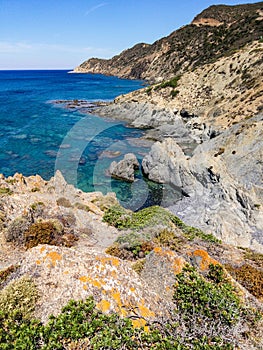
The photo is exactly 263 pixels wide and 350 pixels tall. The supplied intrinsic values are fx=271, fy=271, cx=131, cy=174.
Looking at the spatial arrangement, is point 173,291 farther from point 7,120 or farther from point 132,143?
point 7,120

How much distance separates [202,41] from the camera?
11456cm

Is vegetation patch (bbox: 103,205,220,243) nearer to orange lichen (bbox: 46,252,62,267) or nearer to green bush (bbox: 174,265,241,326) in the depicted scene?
green bush (bbox: 174,265,241,326)

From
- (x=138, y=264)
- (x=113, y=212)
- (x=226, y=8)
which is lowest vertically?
(x=113, y=212)

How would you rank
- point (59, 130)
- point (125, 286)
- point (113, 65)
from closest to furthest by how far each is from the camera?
point (125, 286) < point (59, 130) < point (113, 65)

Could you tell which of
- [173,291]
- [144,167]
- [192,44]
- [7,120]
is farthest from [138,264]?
[192,44]

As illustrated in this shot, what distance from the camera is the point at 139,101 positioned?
62406mm

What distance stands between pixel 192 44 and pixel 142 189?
357ft

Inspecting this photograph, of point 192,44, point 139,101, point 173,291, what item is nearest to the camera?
point 173,291

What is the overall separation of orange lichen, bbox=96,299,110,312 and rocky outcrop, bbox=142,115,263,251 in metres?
14.1

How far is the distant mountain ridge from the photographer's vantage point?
98250mm

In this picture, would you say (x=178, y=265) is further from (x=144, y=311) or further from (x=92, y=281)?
(x=92, y=281)

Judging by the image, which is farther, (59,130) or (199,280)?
(59,130)

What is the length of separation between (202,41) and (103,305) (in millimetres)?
128080

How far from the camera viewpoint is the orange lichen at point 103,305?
4.94m
